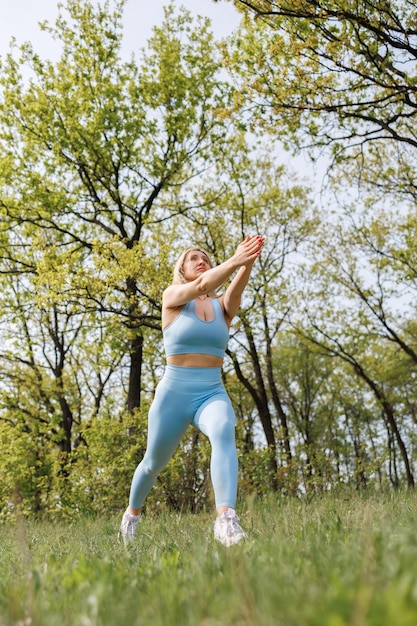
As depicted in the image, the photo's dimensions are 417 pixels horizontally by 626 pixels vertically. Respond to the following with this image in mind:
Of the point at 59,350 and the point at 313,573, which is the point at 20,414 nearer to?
the point at 59,350

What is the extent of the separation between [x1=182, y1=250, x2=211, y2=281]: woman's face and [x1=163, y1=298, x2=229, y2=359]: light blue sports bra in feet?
1.04

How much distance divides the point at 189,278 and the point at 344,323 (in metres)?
17.0

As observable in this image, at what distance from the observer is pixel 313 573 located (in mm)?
1767

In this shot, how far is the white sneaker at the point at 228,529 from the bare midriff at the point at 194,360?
1.20m

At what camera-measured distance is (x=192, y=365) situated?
14.8 ft

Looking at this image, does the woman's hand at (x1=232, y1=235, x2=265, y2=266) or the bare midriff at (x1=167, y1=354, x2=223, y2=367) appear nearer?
the woman's hand at (x1=232, y1=235, x2=265, y2=266)

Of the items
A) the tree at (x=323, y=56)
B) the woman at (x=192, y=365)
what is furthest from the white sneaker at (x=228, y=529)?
the tree at (x=323, y=56)

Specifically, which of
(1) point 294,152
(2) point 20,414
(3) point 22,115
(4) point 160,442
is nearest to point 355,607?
(4) point 160,442

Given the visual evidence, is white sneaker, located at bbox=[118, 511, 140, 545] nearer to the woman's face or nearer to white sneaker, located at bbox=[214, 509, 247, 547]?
white sneaker, located at bbox=[214, 509, 247, 547]

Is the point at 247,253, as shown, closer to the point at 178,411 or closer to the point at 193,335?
the point at 193,335

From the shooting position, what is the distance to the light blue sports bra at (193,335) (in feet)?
14.9

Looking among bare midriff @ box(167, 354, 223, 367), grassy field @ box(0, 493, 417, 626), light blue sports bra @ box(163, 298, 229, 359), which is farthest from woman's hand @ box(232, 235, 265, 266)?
grassy field @ box(0, 493, 417, 626)

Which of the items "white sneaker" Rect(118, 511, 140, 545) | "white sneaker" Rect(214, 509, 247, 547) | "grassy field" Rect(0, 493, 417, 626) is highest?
"white sneaker" Rect(118, 511, 140, 545)

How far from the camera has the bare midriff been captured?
4.53 m
